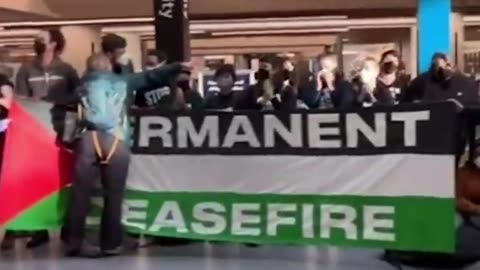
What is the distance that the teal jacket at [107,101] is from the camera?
307 inches

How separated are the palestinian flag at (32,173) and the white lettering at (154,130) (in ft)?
2.10

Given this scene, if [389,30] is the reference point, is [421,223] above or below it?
below

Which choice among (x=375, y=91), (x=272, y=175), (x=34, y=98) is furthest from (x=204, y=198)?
(x=375, y=91)

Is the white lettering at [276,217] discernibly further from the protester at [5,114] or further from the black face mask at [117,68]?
the protester at [5,114]

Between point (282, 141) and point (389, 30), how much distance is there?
12.3 meters

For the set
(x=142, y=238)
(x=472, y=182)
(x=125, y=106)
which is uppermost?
(x=125, y=106)

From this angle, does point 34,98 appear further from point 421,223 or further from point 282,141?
point 421,223

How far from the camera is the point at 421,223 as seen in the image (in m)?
7.00

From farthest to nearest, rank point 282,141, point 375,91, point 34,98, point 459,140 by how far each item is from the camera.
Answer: point 375,91, point 34,98, point 282,141, point 459,140

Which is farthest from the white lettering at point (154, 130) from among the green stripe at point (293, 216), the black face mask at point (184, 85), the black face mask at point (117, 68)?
the black face mask at point (184, 85)

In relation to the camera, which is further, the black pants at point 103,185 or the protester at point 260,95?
the protester at point 260,95

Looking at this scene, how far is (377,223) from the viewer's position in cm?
714

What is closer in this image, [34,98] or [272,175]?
[272,175]

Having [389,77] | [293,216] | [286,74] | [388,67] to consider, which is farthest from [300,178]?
[388,67]
